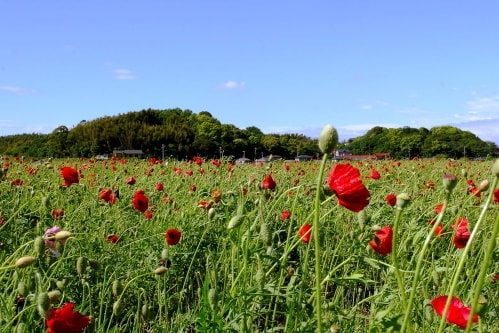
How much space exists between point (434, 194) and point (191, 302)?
2184 mm

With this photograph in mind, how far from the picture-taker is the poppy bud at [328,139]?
87cm

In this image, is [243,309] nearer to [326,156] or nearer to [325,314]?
[325,314]

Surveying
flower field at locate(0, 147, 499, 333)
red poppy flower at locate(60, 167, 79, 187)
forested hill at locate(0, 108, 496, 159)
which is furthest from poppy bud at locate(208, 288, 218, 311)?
forested hill at locate(0, 108, 496, 159)

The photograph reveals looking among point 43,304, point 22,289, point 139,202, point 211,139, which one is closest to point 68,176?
point 139,202

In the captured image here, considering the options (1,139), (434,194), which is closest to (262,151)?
→ (1,139)

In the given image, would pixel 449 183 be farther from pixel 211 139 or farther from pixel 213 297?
pixel 211 139

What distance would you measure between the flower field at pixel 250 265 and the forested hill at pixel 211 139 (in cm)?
3518

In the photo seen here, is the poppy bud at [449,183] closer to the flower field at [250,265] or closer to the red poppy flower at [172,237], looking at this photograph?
the flower field at [250,265]

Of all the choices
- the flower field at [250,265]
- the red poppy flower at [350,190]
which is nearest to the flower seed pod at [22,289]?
the flower field at [250,265]

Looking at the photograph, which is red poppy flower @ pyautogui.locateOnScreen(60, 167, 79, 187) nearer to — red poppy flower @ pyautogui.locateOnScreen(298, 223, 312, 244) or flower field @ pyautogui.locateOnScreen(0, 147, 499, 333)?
flower field @ pyautogui.locateOnScreen(0, 147, 499, 333)

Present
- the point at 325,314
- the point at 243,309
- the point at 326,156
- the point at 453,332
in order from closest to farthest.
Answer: the point at 326,156
the point at 243,309
the point at 453,332
the point at 325,314

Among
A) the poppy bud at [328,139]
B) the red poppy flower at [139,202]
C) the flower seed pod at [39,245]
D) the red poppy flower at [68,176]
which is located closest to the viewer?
the poppy bud at [328,139]

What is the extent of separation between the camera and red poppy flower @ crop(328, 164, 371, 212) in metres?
1.08

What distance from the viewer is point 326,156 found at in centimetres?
85
